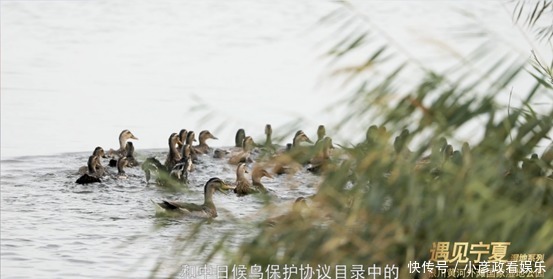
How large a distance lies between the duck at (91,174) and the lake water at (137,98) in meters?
0.08

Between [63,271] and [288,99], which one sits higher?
[288,99]

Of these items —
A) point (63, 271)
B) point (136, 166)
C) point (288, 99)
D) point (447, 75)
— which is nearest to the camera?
point (447, 75)

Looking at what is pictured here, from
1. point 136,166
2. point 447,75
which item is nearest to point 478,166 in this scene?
point 447,75

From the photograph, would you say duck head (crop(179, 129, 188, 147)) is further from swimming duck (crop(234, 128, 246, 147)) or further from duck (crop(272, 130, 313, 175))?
duck (crop(272, 130, 313, 175))

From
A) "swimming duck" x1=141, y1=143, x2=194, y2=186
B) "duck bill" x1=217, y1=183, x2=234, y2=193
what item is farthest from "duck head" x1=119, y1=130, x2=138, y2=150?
"duck bill" x1=217, y1=183, x2=234, y2=193

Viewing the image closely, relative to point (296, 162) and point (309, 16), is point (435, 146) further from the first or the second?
point (309, 16)

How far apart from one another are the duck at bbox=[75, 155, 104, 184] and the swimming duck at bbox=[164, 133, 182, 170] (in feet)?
2.76

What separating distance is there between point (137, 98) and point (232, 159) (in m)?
2.82

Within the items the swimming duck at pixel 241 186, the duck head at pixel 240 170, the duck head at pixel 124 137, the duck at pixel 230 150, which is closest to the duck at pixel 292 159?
the swimming duck at pixel 241 186

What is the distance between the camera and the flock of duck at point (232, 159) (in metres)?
4.80

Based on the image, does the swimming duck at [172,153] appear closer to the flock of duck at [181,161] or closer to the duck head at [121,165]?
the flock of duck at [181,161]

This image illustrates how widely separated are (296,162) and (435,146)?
47 centimetres

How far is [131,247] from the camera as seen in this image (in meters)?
9.83

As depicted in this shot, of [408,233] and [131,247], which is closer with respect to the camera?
[408,233]
